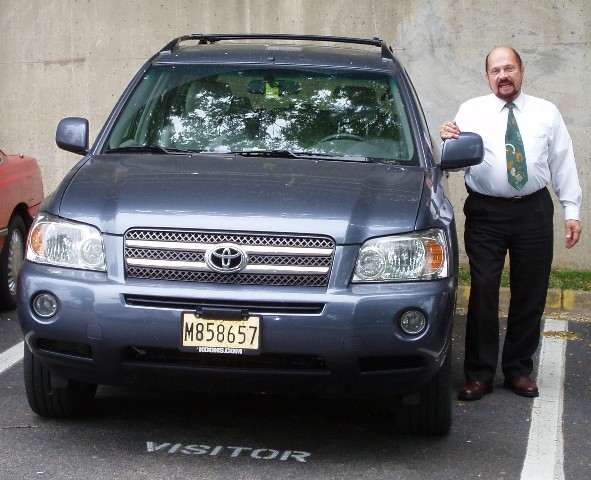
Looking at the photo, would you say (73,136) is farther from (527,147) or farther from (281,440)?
(527,147)

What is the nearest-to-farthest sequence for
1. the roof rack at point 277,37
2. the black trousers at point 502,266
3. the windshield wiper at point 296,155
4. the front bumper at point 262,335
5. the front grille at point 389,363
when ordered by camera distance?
1. the front bumper at point 262,335
2. the front grille at point 389,363
3. the windshield wiper at point 296,155
4. the black trousers at point 502,266
5. the roof rack at point 277,37

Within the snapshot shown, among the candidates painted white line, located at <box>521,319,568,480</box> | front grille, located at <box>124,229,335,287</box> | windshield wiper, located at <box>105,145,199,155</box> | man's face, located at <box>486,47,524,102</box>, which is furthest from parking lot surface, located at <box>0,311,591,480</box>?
→ man's face, located at <box>486,47,524,102</box>

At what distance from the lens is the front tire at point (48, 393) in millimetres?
5461

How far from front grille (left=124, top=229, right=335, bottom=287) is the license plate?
164 millimetres

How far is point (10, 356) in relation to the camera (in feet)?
23.6

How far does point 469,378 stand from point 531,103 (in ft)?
4.80

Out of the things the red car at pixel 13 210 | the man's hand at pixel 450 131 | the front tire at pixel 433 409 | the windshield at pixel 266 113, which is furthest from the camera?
the red car at pixel 13 210

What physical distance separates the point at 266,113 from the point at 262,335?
163 centimetres

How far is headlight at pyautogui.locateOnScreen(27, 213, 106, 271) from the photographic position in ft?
16.4

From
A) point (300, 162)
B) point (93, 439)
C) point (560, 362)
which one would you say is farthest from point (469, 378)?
point (93, 439)

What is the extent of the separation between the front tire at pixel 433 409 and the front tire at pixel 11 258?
389 centimetres

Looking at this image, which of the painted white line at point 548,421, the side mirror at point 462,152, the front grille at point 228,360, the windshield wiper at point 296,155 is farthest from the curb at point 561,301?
the front grille at point 228,360

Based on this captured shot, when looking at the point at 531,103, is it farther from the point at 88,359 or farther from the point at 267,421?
the point at 88,359

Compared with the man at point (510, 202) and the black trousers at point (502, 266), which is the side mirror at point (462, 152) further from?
the black trousers at point (502, 266)
